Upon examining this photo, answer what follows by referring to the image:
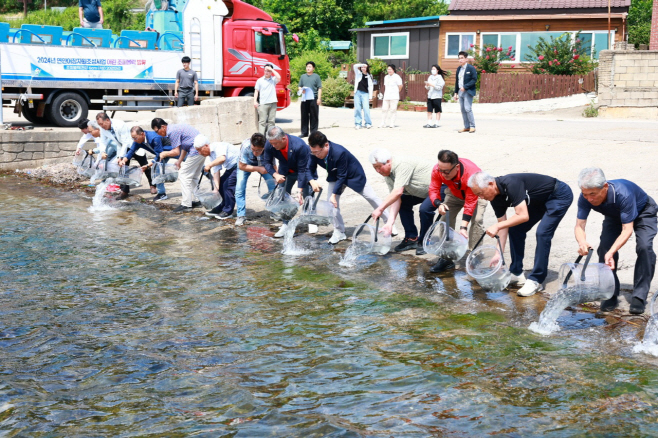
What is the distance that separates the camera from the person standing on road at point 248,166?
948 centimetres

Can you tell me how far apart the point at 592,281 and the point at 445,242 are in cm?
179

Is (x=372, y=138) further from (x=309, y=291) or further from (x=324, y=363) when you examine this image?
(x=324, y=363)

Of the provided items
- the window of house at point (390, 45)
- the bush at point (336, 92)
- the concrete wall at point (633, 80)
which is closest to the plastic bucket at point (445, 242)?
the concrete wall at point (633, 80)

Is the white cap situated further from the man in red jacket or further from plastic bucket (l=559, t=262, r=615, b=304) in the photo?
plastic bucket (l=559, t=262, r=615, b=304)

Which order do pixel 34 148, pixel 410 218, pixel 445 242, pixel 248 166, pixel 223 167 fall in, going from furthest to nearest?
pixel 34 148, pixel 223 167, pixel 248 166, pixel 410 218, pixel 445 242

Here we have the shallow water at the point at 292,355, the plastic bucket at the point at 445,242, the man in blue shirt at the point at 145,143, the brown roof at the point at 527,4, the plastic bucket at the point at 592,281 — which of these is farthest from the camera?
the brown roof at the point at 527,4

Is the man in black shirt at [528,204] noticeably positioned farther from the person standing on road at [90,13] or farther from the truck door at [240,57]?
the person standing on road at [90,13]

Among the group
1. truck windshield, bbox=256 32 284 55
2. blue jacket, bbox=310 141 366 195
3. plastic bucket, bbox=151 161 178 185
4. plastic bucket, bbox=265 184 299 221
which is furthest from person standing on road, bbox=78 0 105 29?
blue jacket, bbox=310 141 366 195

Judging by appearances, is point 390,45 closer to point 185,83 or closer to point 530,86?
point 530,86

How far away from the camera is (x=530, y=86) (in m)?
27.8

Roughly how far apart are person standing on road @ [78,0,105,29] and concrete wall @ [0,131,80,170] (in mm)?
4874

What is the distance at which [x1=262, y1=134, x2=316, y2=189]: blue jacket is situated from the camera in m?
9.29

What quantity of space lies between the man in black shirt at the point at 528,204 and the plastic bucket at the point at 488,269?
0.19 meters

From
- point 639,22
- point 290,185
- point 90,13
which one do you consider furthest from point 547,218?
point 639,22
